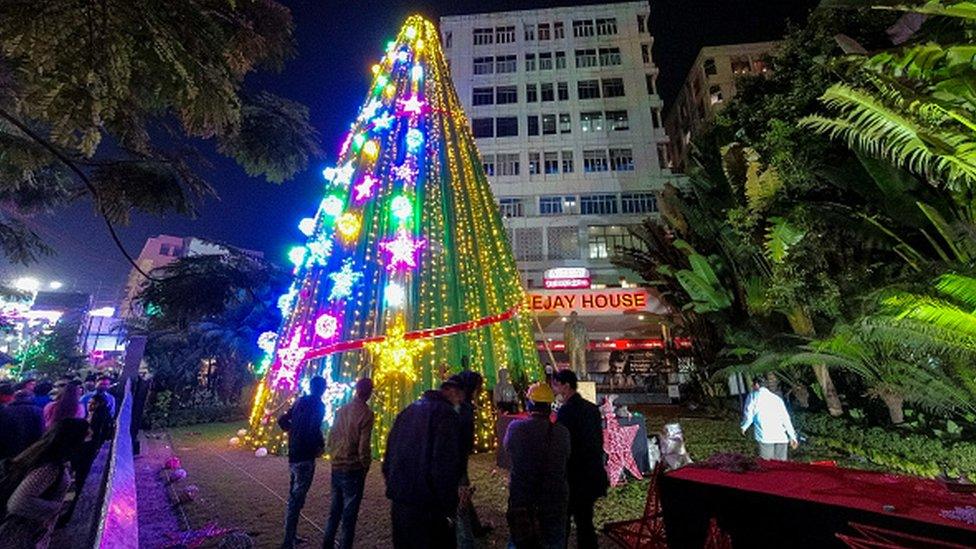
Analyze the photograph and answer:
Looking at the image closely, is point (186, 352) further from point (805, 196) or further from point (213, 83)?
point (805, 196)

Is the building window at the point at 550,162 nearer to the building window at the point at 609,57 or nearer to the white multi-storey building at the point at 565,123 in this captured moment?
the white multi-storey building at the point at 565,123

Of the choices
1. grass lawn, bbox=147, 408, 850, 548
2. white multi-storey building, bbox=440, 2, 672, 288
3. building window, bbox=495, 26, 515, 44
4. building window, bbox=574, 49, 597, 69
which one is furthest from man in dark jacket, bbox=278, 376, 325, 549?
building window, bbox=495, 26, 515, 44

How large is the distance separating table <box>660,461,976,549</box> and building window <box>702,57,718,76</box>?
48.4 metres

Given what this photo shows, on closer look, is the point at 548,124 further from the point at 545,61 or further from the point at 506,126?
the point at 545,61

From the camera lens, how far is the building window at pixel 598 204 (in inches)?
1298

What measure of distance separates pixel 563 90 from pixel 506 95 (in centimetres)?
476

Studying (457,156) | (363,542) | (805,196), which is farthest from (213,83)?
(805,196)

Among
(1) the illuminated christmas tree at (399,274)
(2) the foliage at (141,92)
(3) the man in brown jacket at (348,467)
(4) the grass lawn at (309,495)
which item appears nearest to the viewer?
(2) the foliage at (141,92)

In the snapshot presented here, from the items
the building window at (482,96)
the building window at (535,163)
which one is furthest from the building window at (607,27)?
the building window at (535,163)

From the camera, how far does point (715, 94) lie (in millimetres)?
42688

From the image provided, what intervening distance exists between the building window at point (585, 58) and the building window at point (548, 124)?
18.1 feet

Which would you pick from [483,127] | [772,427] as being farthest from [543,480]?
[483,127]

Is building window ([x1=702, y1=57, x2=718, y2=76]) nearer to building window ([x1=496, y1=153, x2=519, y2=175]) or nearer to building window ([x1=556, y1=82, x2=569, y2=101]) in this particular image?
building window ([x1=556, y1=82, x2=569, y2=101])

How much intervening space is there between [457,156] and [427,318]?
4602mm
